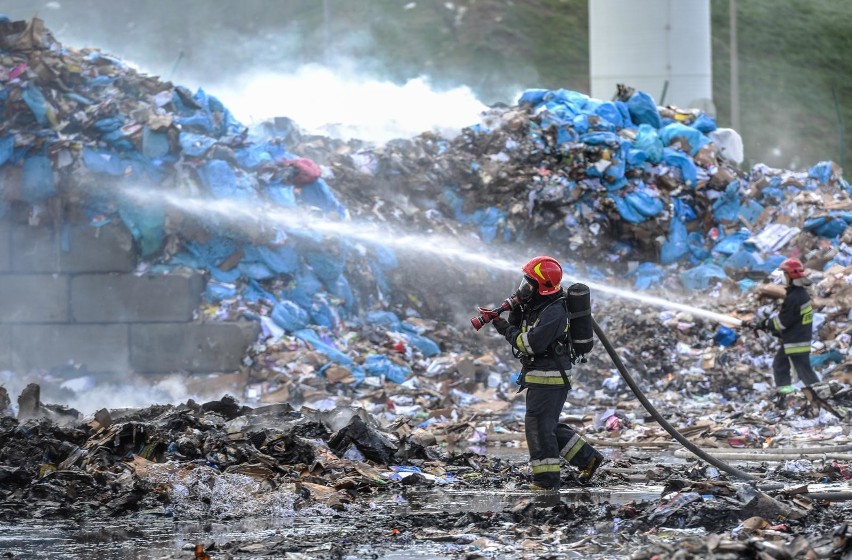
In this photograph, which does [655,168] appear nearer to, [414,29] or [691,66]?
[691,66]

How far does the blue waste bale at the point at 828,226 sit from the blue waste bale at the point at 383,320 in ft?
21.5

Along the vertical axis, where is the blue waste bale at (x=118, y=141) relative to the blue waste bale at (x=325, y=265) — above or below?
above

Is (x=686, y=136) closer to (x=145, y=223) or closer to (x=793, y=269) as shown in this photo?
(x=793, y=269)

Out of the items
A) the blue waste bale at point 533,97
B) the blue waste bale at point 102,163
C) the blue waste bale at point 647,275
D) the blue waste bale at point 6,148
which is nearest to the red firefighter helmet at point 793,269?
the blue waste bale at point 647,275

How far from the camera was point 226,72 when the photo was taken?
3869 centimetres

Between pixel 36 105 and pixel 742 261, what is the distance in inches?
392

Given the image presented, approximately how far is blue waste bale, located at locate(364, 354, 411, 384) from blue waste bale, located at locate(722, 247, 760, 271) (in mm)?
6045

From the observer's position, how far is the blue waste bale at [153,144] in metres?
13.8

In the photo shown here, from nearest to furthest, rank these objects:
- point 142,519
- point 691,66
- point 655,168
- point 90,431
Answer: point 142,519 < point 90,431 < point 655,168 < point 691,66

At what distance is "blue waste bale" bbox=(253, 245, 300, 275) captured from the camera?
13959mm

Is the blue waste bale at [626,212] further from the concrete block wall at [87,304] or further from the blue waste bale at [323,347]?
the concrete block wall at [87,304]

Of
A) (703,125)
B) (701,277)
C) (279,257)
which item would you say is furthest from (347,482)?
(703,125)

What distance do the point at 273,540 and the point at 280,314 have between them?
305 inches

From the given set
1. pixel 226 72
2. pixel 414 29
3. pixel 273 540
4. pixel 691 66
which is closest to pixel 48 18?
pixel 226 72
